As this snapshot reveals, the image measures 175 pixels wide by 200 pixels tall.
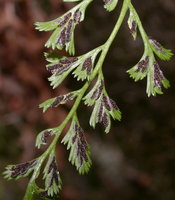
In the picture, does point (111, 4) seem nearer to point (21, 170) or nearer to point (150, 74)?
point (150, 74)

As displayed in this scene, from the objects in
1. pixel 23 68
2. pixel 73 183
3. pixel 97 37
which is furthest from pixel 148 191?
pixel 23 68

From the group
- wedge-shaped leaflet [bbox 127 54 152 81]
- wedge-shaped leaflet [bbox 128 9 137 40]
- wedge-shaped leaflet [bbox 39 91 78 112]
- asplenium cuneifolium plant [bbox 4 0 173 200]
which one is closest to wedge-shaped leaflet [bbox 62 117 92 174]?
asplenium cuneifolium plant [bbox 4 0 173 200]

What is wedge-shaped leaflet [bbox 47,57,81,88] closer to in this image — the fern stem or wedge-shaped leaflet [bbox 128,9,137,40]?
the fern stem

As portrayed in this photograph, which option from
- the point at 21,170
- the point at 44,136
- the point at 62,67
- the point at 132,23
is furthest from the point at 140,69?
the point at 21,170

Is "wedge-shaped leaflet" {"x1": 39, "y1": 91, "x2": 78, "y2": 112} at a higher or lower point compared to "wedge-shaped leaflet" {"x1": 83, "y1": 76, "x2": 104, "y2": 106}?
higher

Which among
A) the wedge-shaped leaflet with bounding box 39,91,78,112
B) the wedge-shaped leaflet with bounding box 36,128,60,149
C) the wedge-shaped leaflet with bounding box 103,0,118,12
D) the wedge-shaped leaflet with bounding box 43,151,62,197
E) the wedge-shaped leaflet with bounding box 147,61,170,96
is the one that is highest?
the wedge-shaped leaflet with bounding box 103,0,118,12

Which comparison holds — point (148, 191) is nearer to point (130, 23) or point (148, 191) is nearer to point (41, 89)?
point (41, 89)

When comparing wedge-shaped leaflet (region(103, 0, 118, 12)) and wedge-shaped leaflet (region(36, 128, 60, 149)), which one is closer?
wedge-shaped leaflet (region(103, 0, 118, 12))
